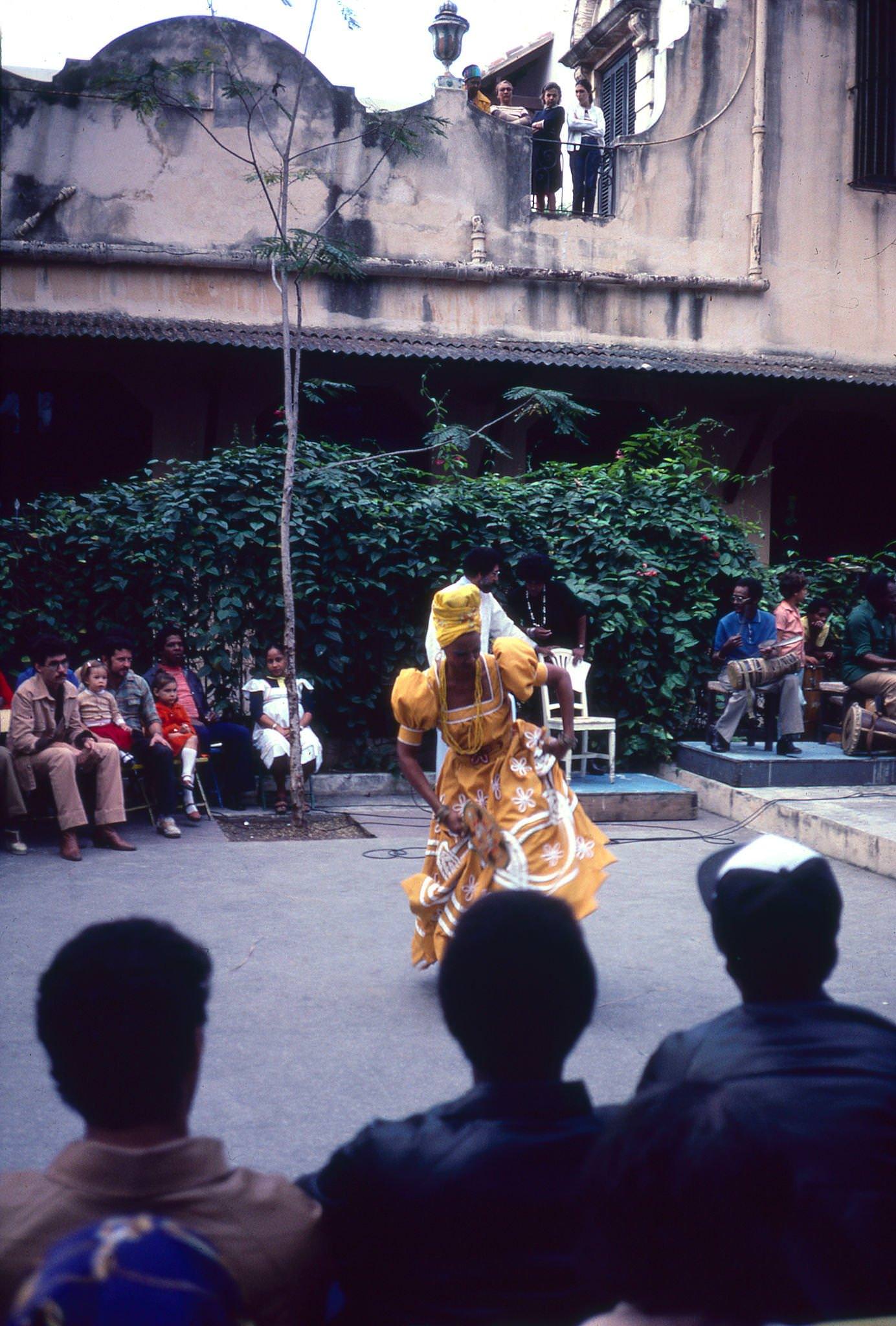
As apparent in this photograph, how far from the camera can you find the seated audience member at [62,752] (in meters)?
8.15

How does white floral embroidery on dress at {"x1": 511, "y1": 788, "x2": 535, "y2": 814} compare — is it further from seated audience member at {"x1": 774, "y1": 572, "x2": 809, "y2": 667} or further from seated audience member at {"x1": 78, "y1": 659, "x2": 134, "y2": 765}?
seated audience member at {"x1": 774, "y1": 572, "x2": 809, "y2": 667}

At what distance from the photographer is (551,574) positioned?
35.2 ft

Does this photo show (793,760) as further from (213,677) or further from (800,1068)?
(800,1068)

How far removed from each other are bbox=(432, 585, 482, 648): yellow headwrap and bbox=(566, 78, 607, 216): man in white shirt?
11255mm

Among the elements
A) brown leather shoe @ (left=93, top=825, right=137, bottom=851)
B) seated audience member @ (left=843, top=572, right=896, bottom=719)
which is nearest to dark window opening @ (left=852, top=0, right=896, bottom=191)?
seated audience member @ (left=843, top=572, right=896, bottom=719)

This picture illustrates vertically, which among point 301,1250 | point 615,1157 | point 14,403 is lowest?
point 301,1250

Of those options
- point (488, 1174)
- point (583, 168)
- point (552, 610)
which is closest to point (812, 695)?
point (552, 610)

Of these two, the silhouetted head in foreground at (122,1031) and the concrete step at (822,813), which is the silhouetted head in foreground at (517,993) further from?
the concrete step at (822,813)

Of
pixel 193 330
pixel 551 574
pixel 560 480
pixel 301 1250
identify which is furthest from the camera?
pixel 193 330

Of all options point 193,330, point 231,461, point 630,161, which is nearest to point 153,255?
point 193,330

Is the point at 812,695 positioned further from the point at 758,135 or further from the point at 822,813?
the point at 758,135

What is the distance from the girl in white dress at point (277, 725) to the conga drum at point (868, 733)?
4198 millimetres

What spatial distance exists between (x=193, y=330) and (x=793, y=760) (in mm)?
7345

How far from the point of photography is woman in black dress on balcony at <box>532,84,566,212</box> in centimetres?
1599
